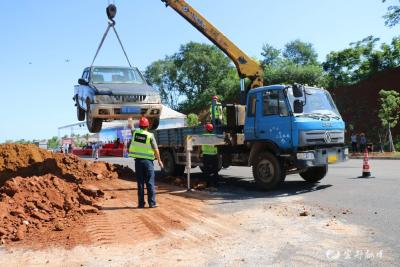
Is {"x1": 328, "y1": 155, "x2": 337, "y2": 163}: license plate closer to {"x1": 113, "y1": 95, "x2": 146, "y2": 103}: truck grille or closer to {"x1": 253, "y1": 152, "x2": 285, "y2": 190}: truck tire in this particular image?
{"x1": 253, "y1": 152, "x2": 285, "y2": 190}: truck tire

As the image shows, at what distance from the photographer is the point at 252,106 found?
11219 millimetres

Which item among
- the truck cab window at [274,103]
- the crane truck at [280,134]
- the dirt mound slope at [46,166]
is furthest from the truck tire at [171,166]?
the truck cab window at [274,103]

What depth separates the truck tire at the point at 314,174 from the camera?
38.6 ft

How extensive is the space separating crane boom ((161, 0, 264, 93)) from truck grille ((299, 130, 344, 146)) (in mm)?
3477

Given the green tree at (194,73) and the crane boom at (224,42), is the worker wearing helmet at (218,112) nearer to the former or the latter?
the crane boom at (224,42)

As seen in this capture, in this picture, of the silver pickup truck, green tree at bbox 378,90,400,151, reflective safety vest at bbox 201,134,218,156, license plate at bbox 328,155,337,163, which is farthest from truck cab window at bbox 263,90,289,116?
green tree at bbox 378,90,400,151

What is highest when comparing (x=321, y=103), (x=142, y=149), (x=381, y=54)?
(x=381, y=54)

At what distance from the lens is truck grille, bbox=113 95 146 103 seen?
36.3 feet

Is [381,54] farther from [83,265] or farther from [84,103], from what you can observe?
[83,265]

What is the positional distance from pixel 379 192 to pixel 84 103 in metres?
7.79

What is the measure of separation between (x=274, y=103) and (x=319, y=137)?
1329 mm

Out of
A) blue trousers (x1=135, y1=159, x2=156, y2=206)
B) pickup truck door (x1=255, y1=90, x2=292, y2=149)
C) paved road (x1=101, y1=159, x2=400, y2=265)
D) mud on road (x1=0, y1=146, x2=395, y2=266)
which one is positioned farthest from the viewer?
pickup truck door (x1=255, y1=90, x2=292, y2=149)

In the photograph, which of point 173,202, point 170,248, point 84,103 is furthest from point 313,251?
point 84,103

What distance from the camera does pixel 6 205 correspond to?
730cm
